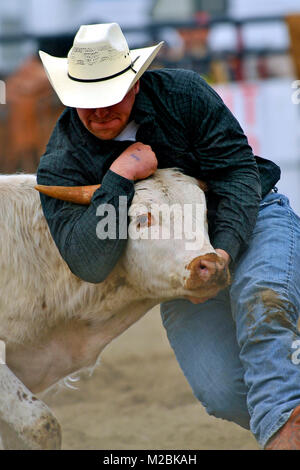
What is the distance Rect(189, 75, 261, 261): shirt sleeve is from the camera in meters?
3.01

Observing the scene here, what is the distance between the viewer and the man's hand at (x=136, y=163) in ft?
9.48

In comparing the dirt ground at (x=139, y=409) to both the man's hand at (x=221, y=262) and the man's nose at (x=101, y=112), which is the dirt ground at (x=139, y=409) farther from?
the man's nose at (x=101, y=112)

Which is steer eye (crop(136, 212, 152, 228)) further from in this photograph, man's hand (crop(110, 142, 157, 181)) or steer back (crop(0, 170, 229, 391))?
man's hand (crop(110, 142, 157, 181))

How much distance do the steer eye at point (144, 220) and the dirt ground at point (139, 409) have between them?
1150 millimetres

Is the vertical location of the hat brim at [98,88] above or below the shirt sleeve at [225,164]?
above

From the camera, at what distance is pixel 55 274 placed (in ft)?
10.7

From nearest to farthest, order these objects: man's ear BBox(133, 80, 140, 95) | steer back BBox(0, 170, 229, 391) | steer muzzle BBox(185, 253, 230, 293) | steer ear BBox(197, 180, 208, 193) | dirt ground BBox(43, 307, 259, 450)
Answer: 1. steer muzzle BBox(185, 253, 230, 293)
2. steer back BBox(0, 170, 229, 391)
3. man's ear BBox(133, 80, 140, 95)
4. steer ear BBox(197, 180, 208, 193)
5. dirt ground BBox(43, 307, 259, 450)

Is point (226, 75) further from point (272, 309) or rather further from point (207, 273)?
point (207, 273)

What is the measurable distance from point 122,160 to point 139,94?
0.31 m

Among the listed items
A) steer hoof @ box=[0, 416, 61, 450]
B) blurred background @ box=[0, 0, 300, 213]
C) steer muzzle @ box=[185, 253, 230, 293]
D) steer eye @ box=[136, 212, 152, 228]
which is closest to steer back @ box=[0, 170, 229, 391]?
steer eye @ box=[136, 212, 152, 228]

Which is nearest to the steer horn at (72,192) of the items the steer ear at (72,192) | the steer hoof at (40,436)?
the steer ear at (72,192)

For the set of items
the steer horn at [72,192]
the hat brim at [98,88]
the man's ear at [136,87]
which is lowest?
the steer horn at [72,192]

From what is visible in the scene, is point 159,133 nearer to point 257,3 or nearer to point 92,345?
point 92,345

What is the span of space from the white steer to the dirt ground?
438 mm
